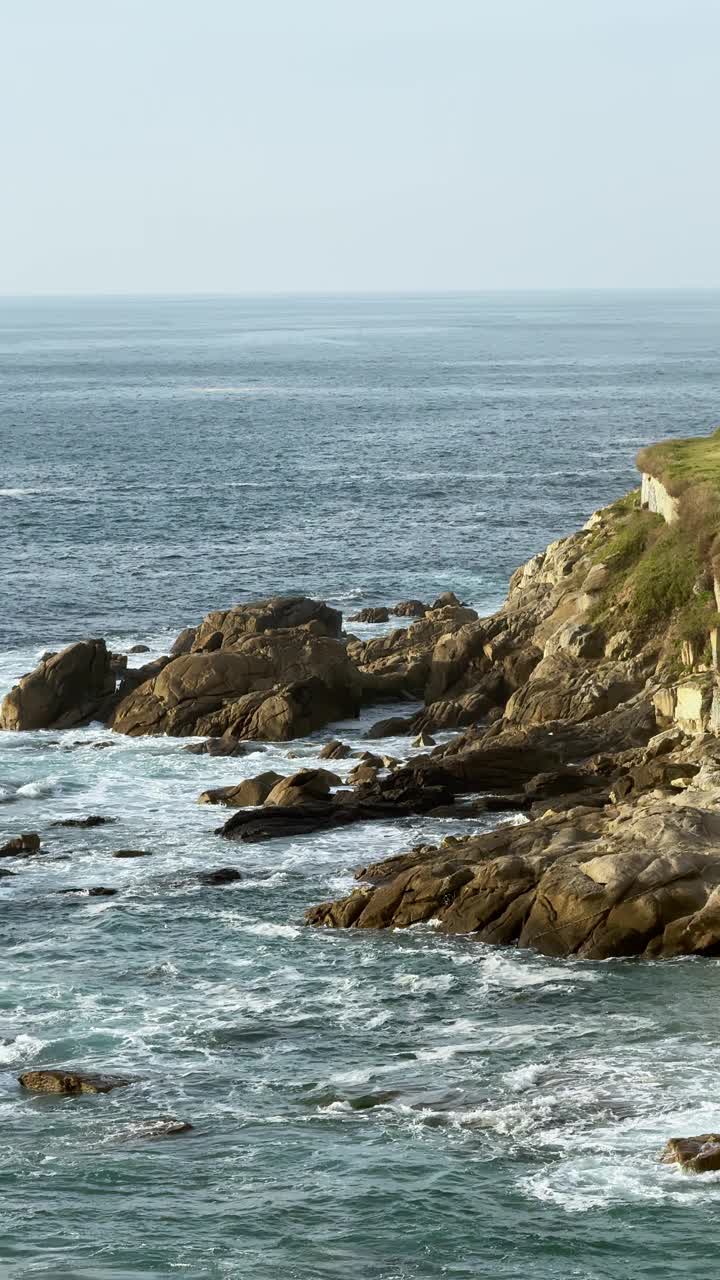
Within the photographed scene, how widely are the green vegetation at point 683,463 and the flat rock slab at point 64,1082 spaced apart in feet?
135

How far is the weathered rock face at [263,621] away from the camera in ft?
254

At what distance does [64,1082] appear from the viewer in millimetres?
41188

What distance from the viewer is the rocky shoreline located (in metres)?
48.6

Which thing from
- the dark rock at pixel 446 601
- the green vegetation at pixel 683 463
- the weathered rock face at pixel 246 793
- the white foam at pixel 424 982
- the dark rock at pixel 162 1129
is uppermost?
the green vegetation at pixel 683 463

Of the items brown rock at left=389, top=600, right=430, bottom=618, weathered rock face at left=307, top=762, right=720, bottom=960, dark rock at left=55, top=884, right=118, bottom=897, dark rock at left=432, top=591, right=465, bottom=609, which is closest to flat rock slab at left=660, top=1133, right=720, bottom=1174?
weathered rock face at left=307, top=762, right=720, bottom=960

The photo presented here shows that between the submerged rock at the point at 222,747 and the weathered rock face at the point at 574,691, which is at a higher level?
the weathered rock face at the point at 574,691

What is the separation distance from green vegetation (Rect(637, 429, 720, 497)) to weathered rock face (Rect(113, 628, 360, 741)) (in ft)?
51.0

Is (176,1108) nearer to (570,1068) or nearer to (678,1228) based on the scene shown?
(570,1068)

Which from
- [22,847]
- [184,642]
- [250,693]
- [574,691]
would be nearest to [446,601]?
[184,642]

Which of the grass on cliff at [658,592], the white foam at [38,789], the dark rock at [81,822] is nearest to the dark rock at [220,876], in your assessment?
the dark rock at [81,822]

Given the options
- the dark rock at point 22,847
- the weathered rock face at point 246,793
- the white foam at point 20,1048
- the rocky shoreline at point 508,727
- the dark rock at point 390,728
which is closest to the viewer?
the white foam at point 20,1048

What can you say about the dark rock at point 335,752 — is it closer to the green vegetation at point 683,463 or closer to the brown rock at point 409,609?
the green vegetation at point 683,463

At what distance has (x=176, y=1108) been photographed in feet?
132

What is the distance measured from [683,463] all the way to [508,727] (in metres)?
17.4
